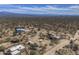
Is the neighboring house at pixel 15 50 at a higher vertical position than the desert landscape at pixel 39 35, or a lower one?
lower

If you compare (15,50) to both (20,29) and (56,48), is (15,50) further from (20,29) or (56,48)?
(56,48)

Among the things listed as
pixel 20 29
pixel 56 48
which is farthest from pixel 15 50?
pixel 56 48

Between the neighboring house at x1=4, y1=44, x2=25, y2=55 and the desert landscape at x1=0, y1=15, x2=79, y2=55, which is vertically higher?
the desert landscape at x1=0, y1=15, x2=79, y2=55

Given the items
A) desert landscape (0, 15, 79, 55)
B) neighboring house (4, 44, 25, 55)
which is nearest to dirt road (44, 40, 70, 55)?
desert landscape (0, 15, 79, 55)

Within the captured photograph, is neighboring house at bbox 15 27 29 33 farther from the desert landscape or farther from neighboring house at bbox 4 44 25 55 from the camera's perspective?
neighboring house at bbox 4 44 25 55

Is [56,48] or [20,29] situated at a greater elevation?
[20,29]

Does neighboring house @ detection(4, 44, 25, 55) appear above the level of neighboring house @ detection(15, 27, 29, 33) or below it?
below

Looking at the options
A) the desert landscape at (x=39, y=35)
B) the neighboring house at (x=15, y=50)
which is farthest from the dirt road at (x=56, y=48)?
the neighboring house at (x=15, y=50)

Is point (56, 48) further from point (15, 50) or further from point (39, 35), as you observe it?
point (15, 50)

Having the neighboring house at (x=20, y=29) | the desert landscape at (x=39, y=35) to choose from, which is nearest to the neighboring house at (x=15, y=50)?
the desert landscape at (x=39, y=35)

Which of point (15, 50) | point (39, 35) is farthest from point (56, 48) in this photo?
point (15, 50)

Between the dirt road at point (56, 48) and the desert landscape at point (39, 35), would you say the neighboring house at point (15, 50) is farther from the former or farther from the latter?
the dirt road at point (56, 48)
